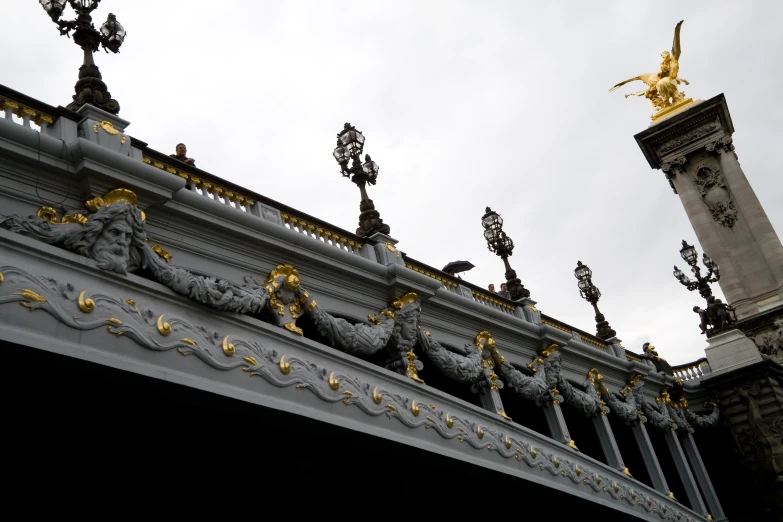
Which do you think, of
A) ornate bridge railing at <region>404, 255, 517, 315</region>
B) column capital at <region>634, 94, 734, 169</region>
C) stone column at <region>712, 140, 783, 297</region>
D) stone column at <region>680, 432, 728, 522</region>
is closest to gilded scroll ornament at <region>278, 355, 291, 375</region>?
ornate bridge railing at <region>404, 255, 517, 315</region>

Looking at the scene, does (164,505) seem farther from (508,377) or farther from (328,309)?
(508,377)

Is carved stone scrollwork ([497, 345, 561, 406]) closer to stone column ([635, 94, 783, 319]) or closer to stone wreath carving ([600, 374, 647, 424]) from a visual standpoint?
stone wreath carving ([600, 374, 647, 424])

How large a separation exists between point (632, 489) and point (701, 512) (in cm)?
557

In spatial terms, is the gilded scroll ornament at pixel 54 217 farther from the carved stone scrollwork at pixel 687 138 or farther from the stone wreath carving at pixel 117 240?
the carved stone scrollwork at pixel 687 138

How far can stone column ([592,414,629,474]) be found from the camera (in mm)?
20688

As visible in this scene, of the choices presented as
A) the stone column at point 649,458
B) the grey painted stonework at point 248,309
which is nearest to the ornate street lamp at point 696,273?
the stone column at point 649,458

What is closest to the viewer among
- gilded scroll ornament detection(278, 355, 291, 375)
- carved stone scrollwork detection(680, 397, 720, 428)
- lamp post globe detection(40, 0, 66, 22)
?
lamp post globe detection(40, 0, 66, 22)

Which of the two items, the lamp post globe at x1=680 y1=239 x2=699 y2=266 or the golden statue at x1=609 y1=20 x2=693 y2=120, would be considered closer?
the lamp post globe at x1=680 y1=239 x2=699 y2=266

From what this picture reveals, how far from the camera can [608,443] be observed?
2100 centimetres

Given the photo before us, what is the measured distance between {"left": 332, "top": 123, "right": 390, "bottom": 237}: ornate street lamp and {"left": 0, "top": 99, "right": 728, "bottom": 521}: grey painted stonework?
67 centimetres

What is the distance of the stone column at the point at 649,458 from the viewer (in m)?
22.5

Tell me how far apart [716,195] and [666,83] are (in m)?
6.73

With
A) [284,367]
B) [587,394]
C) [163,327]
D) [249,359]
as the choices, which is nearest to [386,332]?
[284,367]

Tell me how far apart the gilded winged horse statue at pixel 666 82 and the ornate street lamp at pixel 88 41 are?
3191 cm
